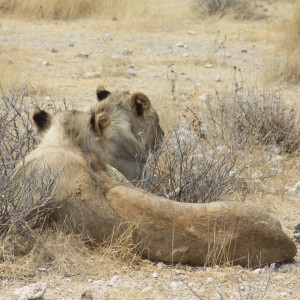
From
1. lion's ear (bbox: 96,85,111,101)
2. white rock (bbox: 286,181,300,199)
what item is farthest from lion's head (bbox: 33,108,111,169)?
white rock (bbox: 286,181,300,199)

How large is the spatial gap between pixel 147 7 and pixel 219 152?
10.6 m

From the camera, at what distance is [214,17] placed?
1798 cm

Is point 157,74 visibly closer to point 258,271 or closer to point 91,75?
point 91,75

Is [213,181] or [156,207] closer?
[156,207]

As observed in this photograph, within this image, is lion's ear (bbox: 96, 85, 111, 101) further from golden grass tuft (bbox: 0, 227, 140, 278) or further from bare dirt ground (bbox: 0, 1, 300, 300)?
golden grass tuft (bbox: 0, 227, 140, 278)

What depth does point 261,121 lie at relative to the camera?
27.9ft

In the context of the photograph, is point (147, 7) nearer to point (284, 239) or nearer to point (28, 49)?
point (28, 49)

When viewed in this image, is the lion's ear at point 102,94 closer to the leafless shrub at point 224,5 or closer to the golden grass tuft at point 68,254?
the golden grass tuft at point 68,254

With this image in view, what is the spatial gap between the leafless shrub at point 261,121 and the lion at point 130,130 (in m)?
1.53

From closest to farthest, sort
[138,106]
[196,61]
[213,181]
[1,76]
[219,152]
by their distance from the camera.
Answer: [213,181]
[138,106]
[219,152]
[1,76]
[196,61]

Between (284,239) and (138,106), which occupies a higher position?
(138,106)

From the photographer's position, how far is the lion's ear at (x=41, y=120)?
593 cm

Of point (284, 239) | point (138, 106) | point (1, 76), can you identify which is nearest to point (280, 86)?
point (1, 76)

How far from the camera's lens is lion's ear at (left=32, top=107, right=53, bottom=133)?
5.93 m
